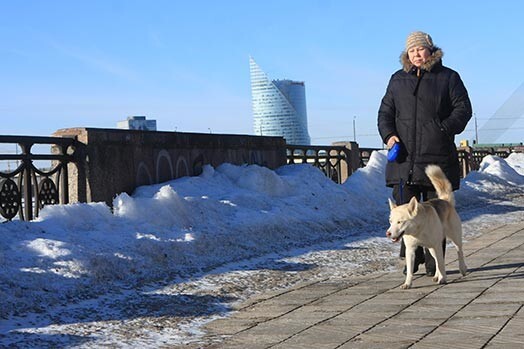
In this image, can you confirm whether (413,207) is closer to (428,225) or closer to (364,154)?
(428,225)

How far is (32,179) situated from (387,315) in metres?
5.91

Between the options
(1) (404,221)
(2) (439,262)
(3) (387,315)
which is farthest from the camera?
(2) (439,262)

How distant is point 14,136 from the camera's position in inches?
388

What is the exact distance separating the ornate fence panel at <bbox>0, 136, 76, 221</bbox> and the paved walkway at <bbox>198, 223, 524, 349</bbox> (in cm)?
421

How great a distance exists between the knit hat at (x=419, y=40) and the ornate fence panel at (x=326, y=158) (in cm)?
1020

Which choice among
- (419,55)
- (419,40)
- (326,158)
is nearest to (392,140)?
(419,55)

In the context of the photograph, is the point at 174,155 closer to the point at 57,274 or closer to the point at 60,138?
the point at 60,138

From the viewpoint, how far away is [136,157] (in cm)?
1186

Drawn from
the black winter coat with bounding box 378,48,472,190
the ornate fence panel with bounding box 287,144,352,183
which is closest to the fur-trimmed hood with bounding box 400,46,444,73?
the black winter coat with bounding box 378,48,472,190

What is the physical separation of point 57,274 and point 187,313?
143 cm

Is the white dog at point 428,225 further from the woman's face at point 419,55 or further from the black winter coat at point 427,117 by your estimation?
the woman's face at point 419,55

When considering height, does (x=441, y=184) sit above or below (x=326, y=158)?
below

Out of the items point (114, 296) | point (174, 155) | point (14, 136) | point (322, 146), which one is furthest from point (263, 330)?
point (322, 146)

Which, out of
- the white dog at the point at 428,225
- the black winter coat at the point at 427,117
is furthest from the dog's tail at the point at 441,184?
the black winter coat at the point at 427,117
